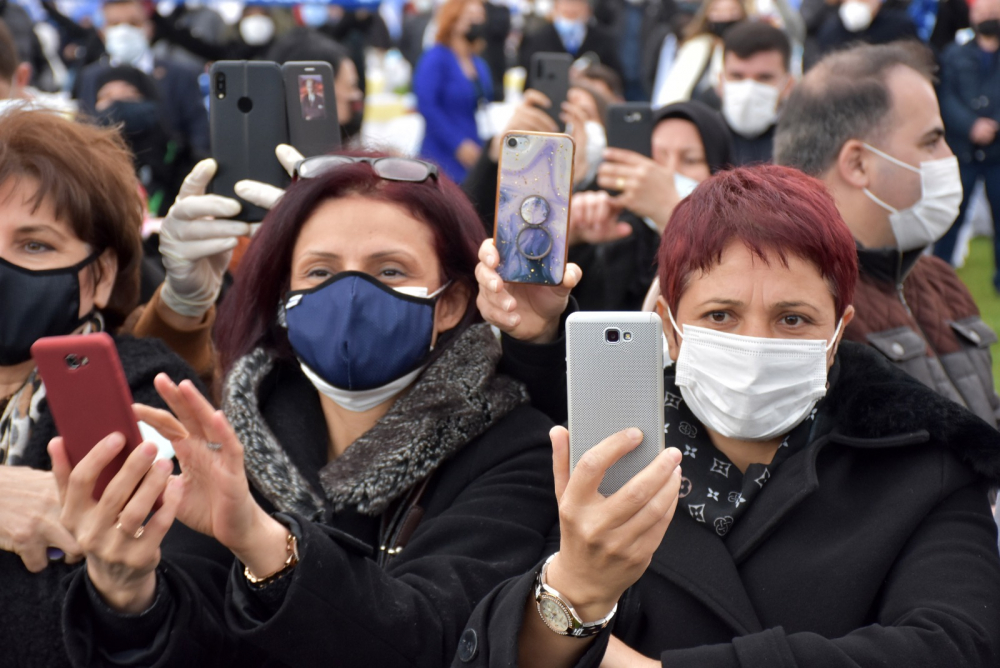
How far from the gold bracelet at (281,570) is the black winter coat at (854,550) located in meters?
0.36

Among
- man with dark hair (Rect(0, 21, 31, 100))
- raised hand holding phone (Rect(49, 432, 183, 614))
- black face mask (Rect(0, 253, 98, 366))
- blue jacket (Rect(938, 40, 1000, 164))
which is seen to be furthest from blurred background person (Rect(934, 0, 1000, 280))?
raised hand holding phone (Rect(49, 432, 183, 614))

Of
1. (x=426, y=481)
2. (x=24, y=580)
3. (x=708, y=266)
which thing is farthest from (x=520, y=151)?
(x=24, y=580)

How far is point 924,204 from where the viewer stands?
132 inches

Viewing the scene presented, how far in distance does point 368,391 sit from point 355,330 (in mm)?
169

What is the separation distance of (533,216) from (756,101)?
375 centimetres

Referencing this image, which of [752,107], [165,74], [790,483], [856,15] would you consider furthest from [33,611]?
[856,15]

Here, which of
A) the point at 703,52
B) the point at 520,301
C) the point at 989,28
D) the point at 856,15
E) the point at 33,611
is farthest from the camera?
the point at 856,15

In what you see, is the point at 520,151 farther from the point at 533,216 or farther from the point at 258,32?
the point at 258,32

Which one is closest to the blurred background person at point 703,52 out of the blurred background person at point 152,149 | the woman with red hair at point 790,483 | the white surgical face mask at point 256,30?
the blurred background person at point 152,149

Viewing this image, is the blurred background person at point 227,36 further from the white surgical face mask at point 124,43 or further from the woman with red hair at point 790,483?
the woman with red hair at point 790,483

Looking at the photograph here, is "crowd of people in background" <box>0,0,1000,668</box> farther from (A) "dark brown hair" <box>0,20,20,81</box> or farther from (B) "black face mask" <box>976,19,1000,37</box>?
(B) "black face mask" <box>976,19,1000,37</box>

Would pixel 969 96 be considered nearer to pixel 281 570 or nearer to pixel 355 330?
pixel 355 330

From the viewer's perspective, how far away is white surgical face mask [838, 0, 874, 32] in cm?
955

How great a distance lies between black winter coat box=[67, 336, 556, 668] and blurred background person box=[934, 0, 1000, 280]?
7.50 m
